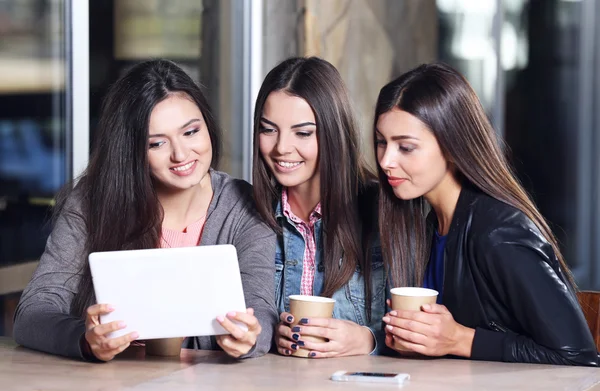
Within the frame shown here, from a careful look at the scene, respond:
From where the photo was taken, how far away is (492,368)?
208 centimetres

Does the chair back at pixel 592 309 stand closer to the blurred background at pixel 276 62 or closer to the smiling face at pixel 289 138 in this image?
the blurred background at pixel 276 62

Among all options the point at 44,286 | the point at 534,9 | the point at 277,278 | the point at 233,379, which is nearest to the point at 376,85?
the point at 534,9

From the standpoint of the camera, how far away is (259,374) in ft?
6.71

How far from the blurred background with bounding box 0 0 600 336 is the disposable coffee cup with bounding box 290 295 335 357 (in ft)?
3.16

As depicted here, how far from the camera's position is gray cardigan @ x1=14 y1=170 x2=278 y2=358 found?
229 centimetres

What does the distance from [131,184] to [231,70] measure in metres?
2.82

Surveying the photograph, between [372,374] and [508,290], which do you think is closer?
[372,374]

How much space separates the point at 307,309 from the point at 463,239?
430 millimetres

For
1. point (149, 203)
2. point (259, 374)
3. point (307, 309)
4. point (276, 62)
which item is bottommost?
point (259, 374)

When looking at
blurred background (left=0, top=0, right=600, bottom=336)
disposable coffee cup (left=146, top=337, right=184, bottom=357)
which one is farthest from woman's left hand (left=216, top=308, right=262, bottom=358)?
blurred background (left=0, top=0, right=600, bottom=336)

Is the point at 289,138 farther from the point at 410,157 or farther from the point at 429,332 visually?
the point at 429,332

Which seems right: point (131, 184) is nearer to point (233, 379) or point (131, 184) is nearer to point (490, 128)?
point (233, 379)

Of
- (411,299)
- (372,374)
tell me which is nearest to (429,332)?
(411,299)

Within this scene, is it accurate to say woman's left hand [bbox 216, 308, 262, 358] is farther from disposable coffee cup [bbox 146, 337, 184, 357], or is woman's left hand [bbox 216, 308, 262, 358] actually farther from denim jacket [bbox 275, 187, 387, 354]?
denim jacket [bbox 275, 187, 387, 354]
